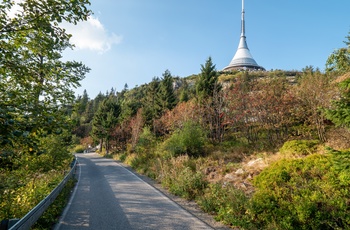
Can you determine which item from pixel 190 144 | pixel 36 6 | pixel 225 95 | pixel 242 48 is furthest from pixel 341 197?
pixel 242 48

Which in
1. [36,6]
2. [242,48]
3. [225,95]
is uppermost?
[242,48]

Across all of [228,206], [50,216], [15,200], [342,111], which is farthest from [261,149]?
[15,200]

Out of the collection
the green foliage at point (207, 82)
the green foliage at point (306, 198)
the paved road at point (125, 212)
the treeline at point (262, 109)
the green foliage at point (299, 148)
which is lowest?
the paved road at point (125, 212)

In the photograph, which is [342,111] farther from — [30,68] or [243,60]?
[243,60]

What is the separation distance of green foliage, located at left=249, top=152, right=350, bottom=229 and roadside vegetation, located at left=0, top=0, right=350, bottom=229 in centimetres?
3

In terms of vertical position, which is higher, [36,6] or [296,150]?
[36,6]

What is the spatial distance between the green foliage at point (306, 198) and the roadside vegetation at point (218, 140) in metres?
0.03

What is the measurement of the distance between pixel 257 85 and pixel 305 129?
5679 millimetres

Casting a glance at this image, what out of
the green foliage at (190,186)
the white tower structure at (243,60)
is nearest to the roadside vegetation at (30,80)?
the green foliage at (190,186)

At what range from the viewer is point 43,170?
472 inches

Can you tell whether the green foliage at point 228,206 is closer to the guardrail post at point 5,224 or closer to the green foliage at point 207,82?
the guardrail post at point 5,224

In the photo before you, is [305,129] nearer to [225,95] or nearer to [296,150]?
[296,150]

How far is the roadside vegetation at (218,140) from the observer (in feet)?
12.5

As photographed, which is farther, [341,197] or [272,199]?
[272,199]
